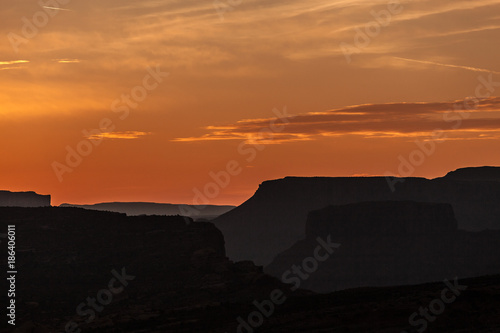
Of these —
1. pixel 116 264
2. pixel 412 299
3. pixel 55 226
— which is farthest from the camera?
pixel 55 226

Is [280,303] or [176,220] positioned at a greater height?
[176,220]

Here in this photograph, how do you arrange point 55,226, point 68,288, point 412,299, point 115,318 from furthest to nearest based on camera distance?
point 55,226
point 68,288
point 115,318
point 412,299

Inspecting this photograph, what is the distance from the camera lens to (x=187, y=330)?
2601 inches

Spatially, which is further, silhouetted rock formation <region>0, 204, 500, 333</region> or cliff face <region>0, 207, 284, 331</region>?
cliff face <region>0, 207, 284, 331</region>

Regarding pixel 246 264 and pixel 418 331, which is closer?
pixel 418 331

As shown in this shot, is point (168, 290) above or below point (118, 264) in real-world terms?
below

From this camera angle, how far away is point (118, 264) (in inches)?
4412

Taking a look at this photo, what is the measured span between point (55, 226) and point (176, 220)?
53.8ft

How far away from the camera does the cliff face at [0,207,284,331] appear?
316 feet

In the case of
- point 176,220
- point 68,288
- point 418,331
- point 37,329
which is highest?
point 176,220

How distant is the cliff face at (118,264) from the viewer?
96.4 metres

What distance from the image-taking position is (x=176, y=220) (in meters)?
121

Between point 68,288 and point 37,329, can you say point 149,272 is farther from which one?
point 37,329

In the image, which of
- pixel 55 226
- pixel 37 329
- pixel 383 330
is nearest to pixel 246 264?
pixel 55 226
